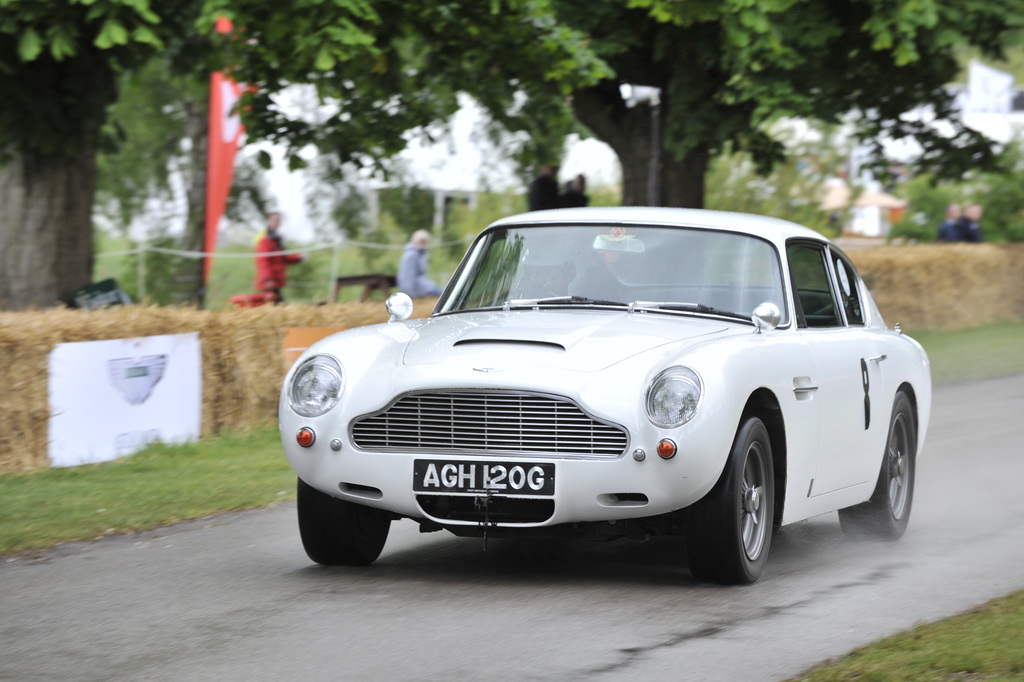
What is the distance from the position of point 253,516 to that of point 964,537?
154 inches

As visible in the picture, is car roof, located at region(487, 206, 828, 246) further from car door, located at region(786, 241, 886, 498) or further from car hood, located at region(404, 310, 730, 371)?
car hood, located at region(404, 310, 730, 371)

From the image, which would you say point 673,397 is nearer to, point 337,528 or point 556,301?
point 556,301

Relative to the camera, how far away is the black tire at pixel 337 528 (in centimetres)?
647

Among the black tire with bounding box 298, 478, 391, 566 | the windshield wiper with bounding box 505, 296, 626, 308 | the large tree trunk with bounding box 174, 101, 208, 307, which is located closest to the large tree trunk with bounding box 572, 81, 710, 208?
the large tree trunk with bounding box 174, 101, 208, 307

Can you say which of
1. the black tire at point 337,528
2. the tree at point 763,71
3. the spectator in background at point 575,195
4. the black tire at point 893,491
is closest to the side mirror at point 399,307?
the black tire at point 337,528

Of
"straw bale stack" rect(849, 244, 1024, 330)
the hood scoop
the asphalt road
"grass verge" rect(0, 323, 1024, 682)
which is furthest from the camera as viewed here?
"straw bale stack" rect(849, 244, 1024, 330)

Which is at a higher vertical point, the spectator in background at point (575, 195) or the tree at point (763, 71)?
the tree at point (763, 71)

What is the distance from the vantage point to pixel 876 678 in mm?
4605

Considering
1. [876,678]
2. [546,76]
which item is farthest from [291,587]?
[546,76]

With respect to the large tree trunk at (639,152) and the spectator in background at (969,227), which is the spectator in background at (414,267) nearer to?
the large tree trunk at (639,152)

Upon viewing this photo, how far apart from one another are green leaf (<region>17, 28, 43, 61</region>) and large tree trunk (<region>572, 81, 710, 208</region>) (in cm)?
942

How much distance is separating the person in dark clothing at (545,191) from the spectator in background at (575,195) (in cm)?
12

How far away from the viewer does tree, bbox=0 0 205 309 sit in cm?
1372

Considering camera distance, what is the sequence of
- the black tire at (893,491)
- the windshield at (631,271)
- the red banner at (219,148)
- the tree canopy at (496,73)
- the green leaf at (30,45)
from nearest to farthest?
the windshield at (631,271) < the black tire at (893,491) < the green leaf at (30,45) < the tree canopy at (496,73) < the red banner at (219,148)
